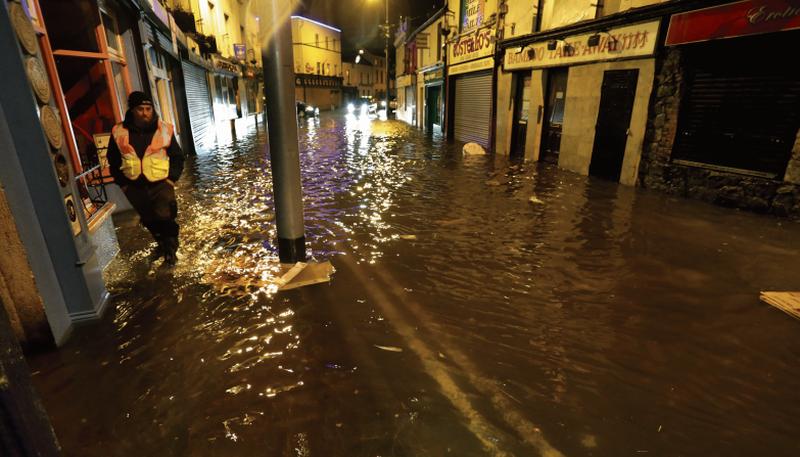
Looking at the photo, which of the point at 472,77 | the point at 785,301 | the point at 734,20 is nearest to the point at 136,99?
the point at 785,301

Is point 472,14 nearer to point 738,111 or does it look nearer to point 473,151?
point 473,151

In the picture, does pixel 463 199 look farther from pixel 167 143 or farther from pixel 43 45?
pixel 43 45

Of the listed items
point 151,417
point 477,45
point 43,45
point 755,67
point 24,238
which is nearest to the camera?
point 151,417

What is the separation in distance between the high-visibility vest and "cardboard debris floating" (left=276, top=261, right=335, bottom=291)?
6.01 feet

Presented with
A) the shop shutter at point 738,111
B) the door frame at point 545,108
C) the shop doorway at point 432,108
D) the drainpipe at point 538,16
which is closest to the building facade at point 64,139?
the shop shutter at point 738,111

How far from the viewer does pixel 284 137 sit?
4.39 meters

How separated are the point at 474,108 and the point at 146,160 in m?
15.5

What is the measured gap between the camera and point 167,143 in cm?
457

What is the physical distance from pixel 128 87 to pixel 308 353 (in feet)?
25.8

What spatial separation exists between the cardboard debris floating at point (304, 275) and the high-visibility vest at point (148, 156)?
6.01ft

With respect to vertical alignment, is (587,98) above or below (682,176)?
above

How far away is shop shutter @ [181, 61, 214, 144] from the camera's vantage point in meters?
15.1

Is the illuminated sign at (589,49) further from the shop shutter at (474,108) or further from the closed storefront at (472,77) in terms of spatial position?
the shop shutter at (474,108)

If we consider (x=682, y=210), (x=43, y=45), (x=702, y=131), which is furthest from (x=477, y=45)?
(x=43, y=45)
